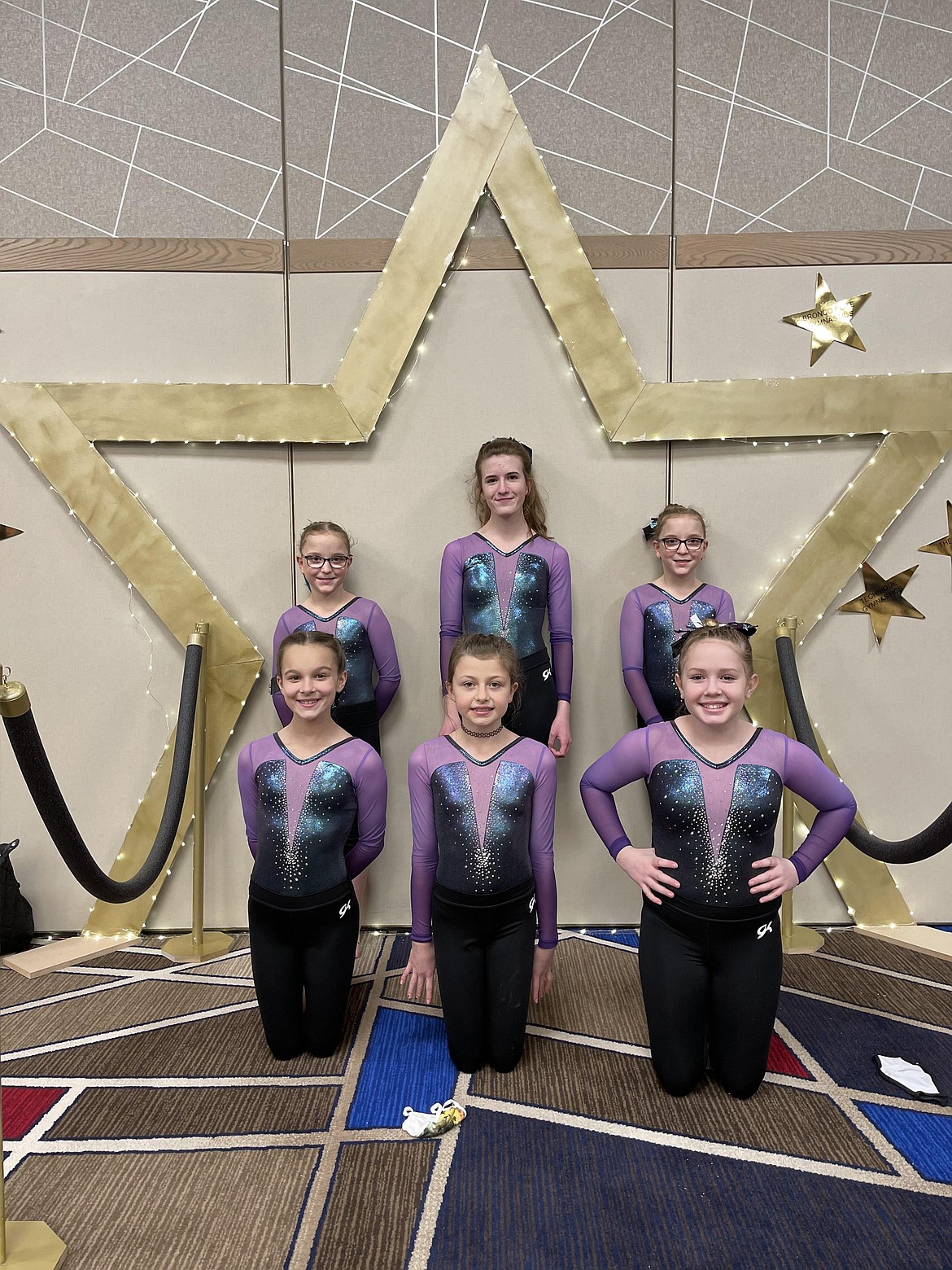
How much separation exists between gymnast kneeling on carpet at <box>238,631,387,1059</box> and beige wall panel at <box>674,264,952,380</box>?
1.87m

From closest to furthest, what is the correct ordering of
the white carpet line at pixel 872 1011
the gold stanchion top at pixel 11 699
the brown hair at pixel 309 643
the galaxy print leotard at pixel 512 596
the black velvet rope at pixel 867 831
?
the gold stanchion top at pixel 11 699, the black velvet rope at pixel 867 831, the brown hair at pixel 309 643, the white carpet line at pixel 872 1011, the galaxy print leotard at pixel 512 596

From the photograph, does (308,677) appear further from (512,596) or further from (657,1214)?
(657,1214)

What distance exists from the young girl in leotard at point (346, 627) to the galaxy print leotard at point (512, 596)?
0.22 m

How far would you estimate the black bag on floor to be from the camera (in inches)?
116

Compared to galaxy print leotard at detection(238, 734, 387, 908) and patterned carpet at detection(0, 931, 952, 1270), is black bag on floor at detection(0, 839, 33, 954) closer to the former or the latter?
patterned carpet at detection(0, 931, 952, 1270)

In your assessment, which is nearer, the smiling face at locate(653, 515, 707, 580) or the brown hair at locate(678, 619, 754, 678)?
the brown hair at locate(678, 619, 754, 678)

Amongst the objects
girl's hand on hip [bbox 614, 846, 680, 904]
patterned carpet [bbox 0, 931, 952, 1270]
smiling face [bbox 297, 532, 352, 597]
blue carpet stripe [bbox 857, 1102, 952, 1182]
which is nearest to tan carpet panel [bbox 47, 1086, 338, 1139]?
patterned carpet [bbox 0, 931, 952, 1270]

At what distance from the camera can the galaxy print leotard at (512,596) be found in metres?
2.90

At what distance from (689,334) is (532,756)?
5.94 ft

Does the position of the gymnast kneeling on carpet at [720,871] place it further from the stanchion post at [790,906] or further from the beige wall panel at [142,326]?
the beige wall panel at [142,326]

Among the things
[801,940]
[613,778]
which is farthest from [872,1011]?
[613,778]

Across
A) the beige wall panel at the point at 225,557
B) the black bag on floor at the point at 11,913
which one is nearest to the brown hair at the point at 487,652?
the beige wall panel at the point at 225,557

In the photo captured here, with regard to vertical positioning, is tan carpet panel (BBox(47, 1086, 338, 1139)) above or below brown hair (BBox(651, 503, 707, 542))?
below

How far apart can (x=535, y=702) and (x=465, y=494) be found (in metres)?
0.83
